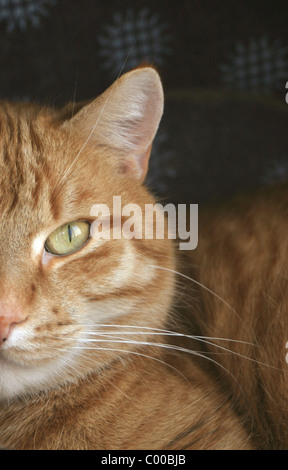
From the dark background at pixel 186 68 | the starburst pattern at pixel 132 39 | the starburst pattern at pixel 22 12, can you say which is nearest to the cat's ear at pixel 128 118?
the dark background at pixel 186 68

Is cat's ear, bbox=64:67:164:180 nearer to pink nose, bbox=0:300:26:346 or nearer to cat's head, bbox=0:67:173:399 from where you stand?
cat's head, bbox=0:67:173:399

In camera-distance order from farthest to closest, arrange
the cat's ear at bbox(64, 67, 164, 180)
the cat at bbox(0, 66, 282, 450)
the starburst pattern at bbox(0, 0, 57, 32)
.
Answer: the starburst pattern at bbox(0, 0, 57, 32) → the cat's ear at bbox(64, 67, 164, 180) → the cat at bbox(0, 66, 282, 450)

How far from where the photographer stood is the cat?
108 centimetres

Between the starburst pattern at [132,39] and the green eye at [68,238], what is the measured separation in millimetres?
1055

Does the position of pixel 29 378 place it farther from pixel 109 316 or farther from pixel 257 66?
pixel 257 66

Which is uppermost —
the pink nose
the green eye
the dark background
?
the dark background

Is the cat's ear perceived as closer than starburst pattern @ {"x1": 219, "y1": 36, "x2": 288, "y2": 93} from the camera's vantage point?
Yes

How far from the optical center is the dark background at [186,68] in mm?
2045

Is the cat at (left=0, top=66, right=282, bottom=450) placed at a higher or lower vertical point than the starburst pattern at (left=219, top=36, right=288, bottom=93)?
lower

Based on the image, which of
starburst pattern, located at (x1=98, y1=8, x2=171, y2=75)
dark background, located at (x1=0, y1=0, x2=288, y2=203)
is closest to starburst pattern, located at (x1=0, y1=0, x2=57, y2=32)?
dark background, located at (x1=0, y1=0, x2=288, y2=203)

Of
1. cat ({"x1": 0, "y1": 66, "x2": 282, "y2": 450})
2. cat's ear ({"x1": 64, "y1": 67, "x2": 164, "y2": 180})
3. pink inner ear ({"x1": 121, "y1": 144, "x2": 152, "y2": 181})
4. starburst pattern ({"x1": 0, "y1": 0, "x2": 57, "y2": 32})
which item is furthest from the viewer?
starburst pattern ({"x1": 0, "y1": 0, "x2": 57, "y2": 32})

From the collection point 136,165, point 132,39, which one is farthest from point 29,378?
point 132,39

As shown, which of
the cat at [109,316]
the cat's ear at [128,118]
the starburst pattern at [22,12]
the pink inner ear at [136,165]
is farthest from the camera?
the starburst pattern at [22,12]

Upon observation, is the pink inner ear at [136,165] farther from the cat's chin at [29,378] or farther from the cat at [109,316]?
the cat's chin at [29,378]
